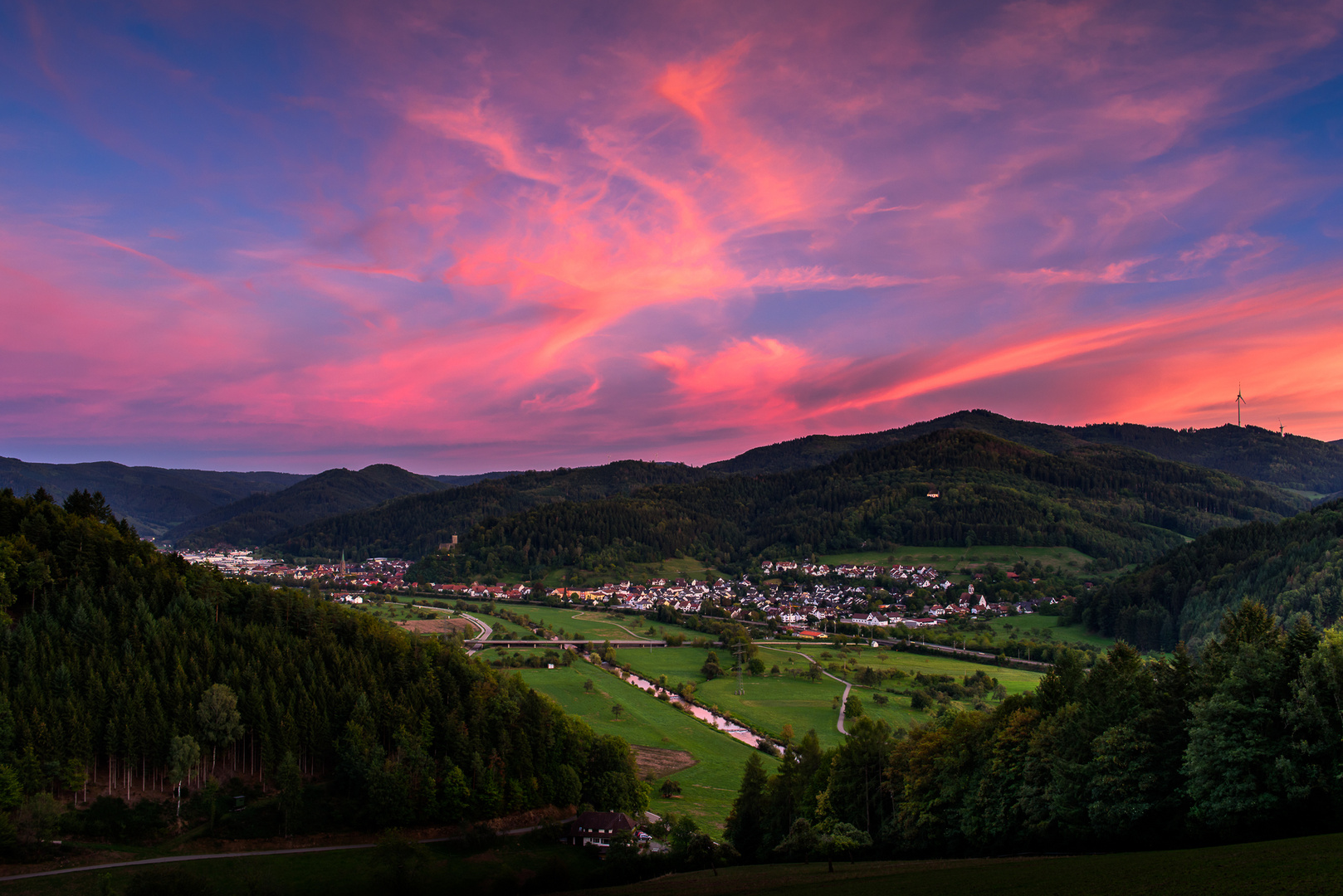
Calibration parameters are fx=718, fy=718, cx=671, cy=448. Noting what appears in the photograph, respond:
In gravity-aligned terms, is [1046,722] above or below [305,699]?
above

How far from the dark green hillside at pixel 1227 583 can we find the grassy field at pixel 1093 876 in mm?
84428

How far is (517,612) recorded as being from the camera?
14838 cm

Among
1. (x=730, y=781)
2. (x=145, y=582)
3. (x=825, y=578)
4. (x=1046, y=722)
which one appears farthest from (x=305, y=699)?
(x=825, y=578)

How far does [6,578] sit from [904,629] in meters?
116

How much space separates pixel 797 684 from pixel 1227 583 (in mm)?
74057

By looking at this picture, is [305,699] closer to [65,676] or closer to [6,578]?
[65,676]

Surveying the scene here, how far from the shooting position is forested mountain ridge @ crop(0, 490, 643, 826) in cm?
4322

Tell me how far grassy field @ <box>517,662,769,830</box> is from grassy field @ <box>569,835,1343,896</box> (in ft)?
66.9

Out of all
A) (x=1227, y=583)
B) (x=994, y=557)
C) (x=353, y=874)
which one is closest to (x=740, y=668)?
(x=353, y=874)

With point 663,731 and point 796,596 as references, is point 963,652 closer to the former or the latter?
point 663,731

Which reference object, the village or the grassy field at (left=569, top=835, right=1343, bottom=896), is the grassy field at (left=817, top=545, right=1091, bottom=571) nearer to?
the village

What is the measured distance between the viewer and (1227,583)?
112125 millimetres

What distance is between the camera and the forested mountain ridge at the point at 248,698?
43219mm

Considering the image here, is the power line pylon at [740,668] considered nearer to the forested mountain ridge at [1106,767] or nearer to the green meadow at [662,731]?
the green meadow at [662,731]
